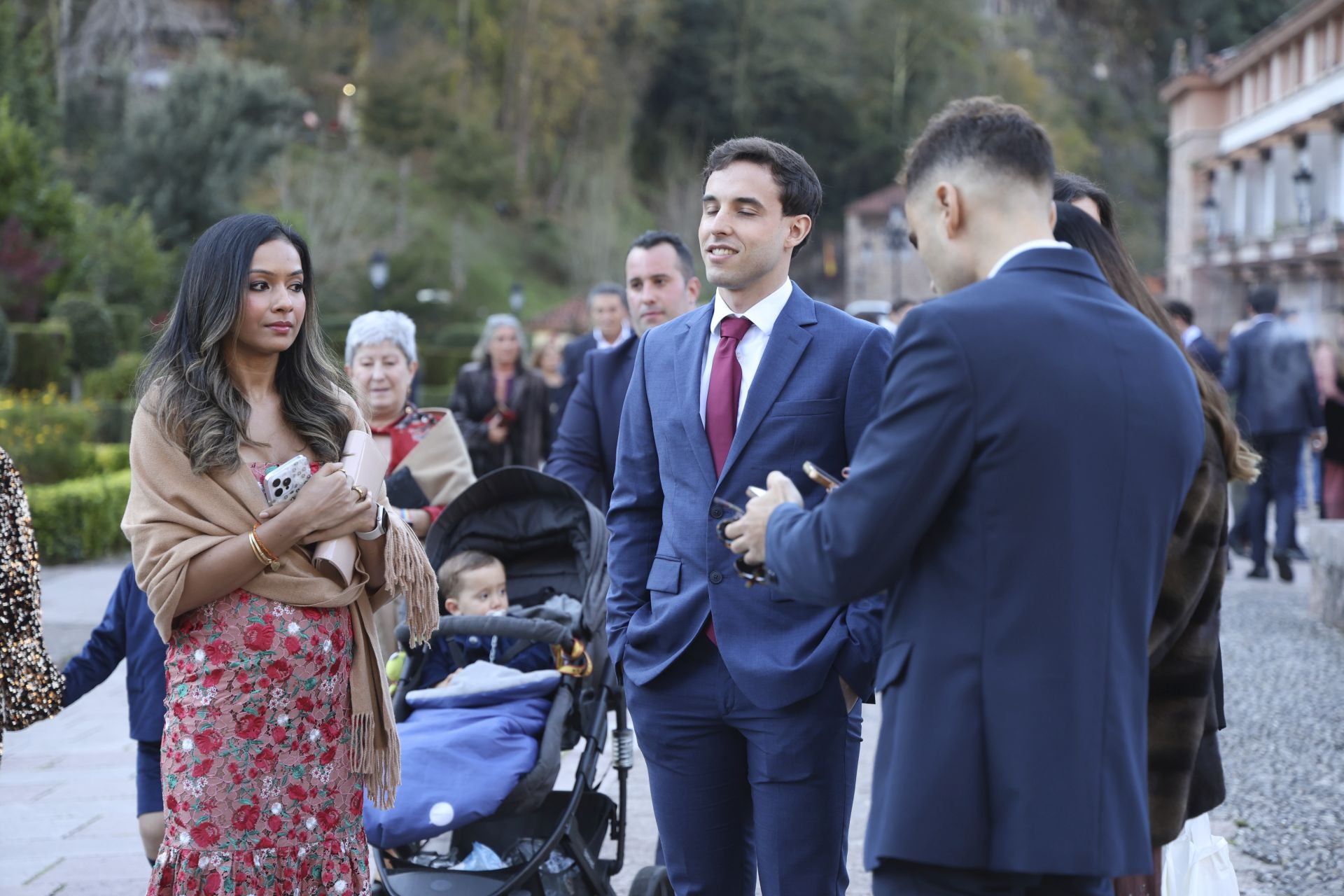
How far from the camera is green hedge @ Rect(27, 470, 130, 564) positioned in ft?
38.8

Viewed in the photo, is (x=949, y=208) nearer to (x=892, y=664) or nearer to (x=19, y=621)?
(x=892, y=664)

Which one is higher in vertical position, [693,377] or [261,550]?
[693,377]

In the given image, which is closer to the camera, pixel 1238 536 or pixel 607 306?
pixel 607 306

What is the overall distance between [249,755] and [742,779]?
3.80 ft

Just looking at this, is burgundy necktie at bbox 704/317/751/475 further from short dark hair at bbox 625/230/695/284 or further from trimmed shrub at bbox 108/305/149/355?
trimmed shrub at bbox 108/305/149/355

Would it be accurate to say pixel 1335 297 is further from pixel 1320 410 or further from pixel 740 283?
pixel 740 283

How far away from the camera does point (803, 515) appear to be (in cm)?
244

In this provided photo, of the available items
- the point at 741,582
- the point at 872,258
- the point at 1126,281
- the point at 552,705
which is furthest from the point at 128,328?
the point at 872,258

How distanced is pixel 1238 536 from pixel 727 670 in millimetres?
10494

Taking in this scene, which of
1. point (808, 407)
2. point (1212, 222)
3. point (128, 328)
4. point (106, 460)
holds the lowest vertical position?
point (106, 460)

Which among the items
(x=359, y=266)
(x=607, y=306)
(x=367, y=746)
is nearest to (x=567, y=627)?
(x=367, y=746)

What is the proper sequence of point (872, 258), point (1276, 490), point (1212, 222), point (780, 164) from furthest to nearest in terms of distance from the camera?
point (872, 258)
point (1212, 222)
point (1276, 490)
point (780, 164)

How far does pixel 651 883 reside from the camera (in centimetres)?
425

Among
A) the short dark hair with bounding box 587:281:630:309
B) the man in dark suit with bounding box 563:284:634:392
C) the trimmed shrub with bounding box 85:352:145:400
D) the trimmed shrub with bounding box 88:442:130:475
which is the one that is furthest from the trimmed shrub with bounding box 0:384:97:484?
the trimmed shrub with bounding box 85:352:145:400
